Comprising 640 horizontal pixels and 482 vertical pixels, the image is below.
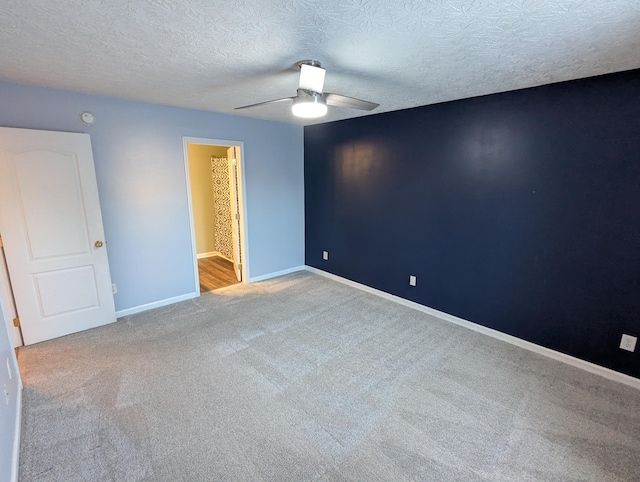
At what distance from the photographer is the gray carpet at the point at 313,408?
167 centimetres

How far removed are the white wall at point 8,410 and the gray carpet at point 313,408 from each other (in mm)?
83

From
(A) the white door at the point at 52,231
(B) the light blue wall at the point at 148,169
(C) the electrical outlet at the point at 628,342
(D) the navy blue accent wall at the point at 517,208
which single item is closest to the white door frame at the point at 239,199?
(B) the light blue wall at the point at 148,169

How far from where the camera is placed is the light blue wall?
9.20 ft

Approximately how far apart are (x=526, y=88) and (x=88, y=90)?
13.1 feet

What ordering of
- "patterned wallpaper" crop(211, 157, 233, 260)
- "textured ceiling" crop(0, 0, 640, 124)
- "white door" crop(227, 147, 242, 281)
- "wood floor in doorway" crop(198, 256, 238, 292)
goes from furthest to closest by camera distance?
"patterned wallpaper" crop(211, 157, 233, 260) < "wood floor in doorway" crop(198, 256, 238, 292) < "white door" crop(227, 147, 242, 281) < "textured ceiling" crop(0, 0, 640, 124)

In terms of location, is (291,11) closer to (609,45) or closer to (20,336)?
(609,45)

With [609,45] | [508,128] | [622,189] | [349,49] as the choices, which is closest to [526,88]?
[508,128]

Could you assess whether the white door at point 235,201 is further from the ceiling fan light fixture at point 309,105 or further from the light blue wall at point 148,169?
the ceiling fan light fixture at point 309,105

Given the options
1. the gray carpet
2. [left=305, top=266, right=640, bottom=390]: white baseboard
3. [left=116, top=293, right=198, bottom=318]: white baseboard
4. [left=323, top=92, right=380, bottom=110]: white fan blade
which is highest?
[left=323, top=92, right=380, bottom=110]: white fan blade

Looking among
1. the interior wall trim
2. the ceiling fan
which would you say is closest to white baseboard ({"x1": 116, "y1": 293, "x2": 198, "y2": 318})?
the interior wall trim

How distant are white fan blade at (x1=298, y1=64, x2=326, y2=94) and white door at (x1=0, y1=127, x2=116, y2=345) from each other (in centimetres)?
231

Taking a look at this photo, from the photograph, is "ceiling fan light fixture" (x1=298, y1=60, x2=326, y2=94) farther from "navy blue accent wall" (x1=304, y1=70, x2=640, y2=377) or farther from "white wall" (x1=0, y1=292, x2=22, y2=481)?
"white wall" (x1=0, y1=292, x2=22, y2=481)

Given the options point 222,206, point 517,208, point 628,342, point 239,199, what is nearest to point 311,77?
point 517,208

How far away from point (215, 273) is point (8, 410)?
3.32 m
